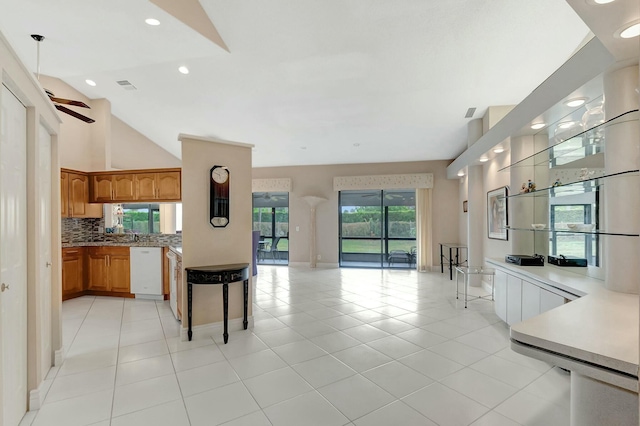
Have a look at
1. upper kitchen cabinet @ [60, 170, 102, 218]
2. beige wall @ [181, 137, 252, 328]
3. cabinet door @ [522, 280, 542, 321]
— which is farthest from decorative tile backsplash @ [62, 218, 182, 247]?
cabinet door @ [522, 280, 542, 321]

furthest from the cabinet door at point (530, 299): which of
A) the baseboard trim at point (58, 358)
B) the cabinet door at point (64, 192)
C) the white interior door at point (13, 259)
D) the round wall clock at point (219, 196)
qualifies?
the cabinet door at point (64, 192)

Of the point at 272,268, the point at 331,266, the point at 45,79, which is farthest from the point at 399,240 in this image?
the point at 45,79

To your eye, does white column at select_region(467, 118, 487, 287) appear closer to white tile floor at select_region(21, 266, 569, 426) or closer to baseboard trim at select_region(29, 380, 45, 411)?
white tile floor at select_region(21, 266, 569, 426)

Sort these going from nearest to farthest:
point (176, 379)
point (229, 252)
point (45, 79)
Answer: point (176, 379)
point (229, 252)
point (45, 79)

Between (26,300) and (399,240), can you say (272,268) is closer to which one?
(399,240)

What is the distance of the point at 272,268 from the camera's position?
25.6ft

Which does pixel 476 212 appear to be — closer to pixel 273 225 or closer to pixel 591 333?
pixel 591 333

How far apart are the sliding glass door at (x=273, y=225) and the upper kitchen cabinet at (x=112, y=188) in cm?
363

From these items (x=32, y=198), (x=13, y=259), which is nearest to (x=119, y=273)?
(x=32, y=198)

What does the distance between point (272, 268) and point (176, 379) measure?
5.43 m

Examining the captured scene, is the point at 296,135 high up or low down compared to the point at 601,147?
up

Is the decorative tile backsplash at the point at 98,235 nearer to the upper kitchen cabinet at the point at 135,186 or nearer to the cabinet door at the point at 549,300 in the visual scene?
the upper kitchen cabinet at the point at 135,186

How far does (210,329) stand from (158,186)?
10.4 ft

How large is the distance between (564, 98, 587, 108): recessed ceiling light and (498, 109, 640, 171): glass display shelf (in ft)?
1.09
